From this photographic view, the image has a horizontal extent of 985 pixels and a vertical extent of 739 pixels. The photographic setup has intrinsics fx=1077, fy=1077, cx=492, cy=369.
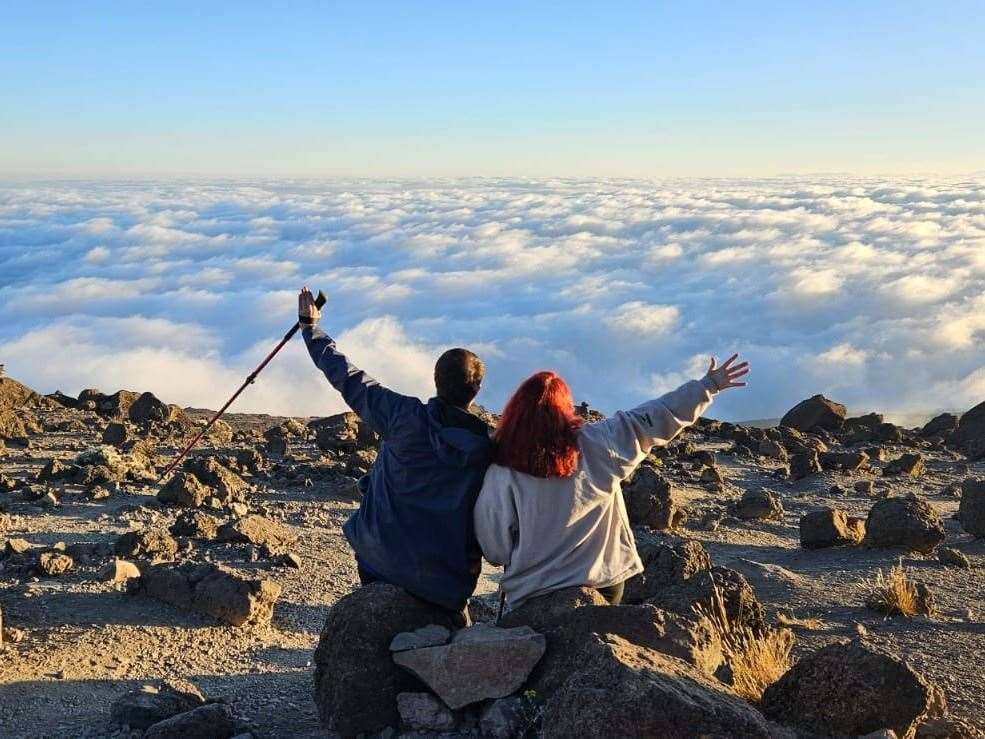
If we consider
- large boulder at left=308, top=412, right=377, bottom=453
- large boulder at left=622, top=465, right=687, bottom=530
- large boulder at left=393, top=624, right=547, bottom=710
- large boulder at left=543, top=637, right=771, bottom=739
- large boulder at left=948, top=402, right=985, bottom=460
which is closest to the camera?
large boulder at left=543, top=637, right=771, bottom=739

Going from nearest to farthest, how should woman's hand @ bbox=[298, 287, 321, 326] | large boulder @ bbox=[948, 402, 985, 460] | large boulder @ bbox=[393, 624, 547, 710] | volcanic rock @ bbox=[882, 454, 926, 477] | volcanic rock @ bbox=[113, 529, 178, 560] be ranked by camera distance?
large boulder @ bbox=[393, 624, 547, 710], woman's hand @ bbox=[298, 287, 321, 326], volcanic rock @ bbox=[113, 529, 178, 560], volcanic rock @ bbox=[882, 454, 926, 477], large boulder @ bbox=[948, 402, 985, 460]

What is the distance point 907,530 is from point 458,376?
19.6 feet

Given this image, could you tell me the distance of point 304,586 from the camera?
7543 mm

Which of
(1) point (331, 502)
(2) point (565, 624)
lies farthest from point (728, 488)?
(2) point (565, 624)

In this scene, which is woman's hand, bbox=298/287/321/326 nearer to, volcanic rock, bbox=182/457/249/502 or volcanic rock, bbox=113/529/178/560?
volcanic rock, bbox=113/529/178/560

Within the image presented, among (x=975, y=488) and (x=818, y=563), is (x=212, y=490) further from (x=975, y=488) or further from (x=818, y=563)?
(x=975, y=488)

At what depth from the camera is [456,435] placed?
4152mm

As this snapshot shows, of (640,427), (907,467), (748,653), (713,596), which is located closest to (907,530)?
(713,596)

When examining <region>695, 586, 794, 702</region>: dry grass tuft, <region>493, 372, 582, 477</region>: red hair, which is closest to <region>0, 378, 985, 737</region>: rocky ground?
<region>695, 586, 794, 702</region>: dry grass tuft

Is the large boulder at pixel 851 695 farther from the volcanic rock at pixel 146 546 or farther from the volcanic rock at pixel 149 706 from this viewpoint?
the volcanic rock at pixel 146 546

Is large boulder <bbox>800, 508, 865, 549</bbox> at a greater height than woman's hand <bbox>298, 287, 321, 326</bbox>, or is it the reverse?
woman's hand <bbox>298, 287, 321, 326</bbox>

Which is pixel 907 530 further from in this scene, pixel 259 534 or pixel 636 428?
pixel 636 428

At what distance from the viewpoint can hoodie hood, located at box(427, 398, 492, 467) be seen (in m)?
4.14

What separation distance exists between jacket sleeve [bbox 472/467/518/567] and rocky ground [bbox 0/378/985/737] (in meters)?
0.31
